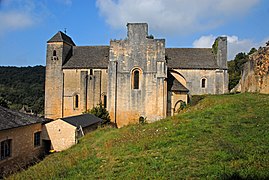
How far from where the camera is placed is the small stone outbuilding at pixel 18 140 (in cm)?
1548

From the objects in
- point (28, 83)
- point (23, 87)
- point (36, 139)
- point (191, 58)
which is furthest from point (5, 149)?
point (28, 83)

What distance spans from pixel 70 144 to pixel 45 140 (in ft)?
7.49

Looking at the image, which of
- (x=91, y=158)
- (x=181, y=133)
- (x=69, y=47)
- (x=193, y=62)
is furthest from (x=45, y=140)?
(x=193, y=62)

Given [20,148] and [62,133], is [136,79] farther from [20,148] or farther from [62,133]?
[20,148]

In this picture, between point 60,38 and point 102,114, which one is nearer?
point 102,114

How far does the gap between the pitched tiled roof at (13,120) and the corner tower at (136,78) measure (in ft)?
38.1

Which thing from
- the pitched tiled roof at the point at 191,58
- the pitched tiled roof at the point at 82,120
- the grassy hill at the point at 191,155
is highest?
the pitched tiled roof at the point at 191,58

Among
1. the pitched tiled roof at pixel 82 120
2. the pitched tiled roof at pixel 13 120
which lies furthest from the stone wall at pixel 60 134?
the pitched tiled roof at pixel 13 120

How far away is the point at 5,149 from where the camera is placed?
619 inches

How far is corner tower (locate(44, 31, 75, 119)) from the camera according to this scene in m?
34.2

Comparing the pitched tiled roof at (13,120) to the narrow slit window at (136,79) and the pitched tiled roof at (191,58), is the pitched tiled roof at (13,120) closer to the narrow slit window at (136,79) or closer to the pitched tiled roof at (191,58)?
the narrow slit window at (136,79)

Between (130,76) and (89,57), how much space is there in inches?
291

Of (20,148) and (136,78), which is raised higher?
(136,78)

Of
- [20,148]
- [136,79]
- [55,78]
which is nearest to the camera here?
[20,148]
